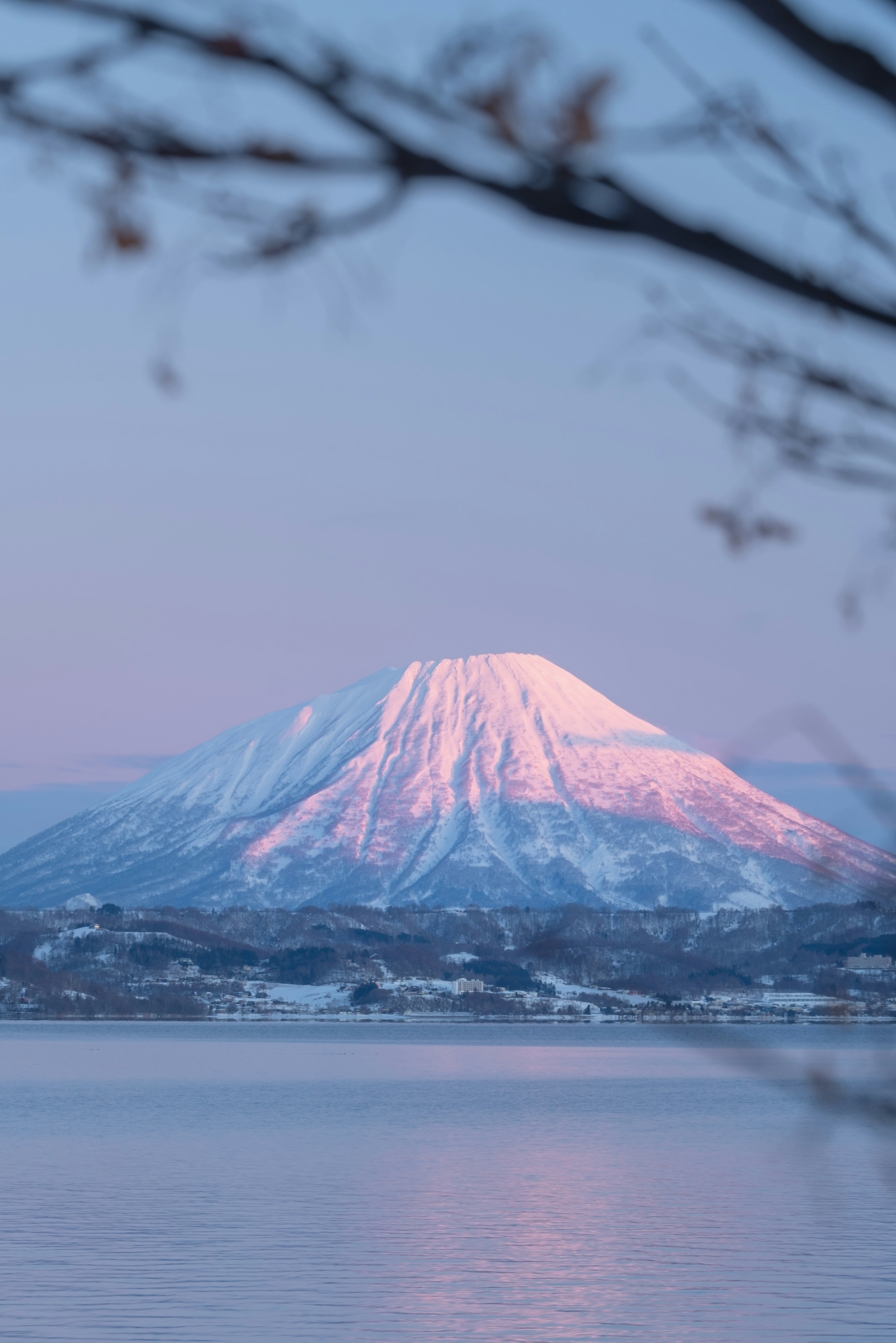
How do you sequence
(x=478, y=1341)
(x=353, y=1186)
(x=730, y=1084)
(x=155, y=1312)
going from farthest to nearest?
1. (x=730, y=1084)
2. (x=353, y=1186)
3. (x=155, y=1312)
4. (x=478, y=1341)

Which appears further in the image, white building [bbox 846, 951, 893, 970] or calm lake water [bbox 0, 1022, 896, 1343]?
calm lake water [bbox 0, 1022, 896, 1343]

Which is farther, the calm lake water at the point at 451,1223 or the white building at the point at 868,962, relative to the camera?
the calm lake water at the point at 451,1223

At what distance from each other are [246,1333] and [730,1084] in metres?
119

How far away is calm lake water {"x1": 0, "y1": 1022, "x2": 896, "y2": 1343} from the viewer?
3366 cm

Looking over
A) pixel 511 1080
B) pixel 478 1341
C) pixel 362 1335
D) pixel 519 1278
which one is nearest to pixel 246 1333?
pixel 362 1335

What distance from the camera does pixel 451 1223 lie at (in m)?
48.5

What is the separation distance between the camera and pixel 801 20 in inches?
124

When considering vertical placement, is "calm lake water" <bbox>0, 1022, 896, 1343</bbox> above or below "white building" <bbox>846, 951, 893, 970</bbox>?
below

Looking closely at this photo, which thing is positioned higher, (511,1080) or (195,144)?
(195,144)

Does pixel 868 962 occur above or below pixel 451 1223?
above

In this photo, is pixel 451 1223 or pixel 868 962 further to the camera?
pixel 868 962

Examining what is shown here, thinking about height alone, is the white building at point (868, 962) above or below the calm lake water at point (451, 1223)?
above

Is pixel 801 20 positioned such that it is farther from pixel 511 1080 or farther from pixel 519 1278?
pixel 511 1080

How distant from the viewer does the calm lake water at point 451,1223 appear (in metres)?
33.7
